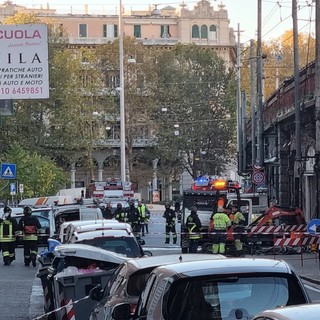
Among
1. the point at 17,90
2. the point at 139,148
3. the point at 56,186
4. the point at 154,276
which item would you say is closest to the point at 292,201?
the point at 17,90

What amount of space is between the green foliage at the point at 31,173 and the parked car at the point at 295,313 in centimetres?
5306

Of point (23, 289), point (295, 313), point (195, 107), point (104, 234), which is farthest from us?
point (195, 107)

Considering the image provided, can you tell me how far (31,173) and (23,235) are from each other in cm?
3541

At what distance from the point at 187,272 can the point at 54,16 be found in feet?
337

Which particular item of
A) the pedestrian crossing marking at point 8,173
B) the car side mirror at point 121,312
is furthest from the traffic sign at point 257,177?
the car side mirror at point 121,312

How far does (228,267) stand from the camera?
8375 mm

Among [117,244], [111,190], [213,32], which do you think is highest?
[213,32]

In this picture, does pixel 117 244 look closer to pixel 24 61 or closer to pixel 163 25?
pixel 24 61

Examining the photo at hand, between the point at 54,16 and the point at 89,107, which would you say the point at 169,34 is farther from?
the point at 89,107

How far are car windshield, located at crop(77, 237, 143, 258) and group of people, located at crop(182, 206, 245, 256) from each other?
9.74 meters

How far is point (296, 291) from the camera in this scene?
8414 millimetres

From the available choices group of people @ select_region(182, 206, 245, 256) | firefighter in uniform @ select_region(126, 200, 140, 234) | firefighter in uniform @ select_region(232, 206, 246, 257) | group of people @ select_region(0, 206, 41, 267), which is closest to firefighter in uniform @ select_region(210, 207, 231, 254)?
group of people @ select_region(182, 206, 245, 256)

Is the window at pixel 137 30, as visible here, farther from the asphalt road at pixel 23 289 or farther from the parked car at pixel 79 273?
the parked car at pixel 79 273

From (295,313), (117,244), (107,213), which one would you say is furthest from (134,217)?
(295,313)
